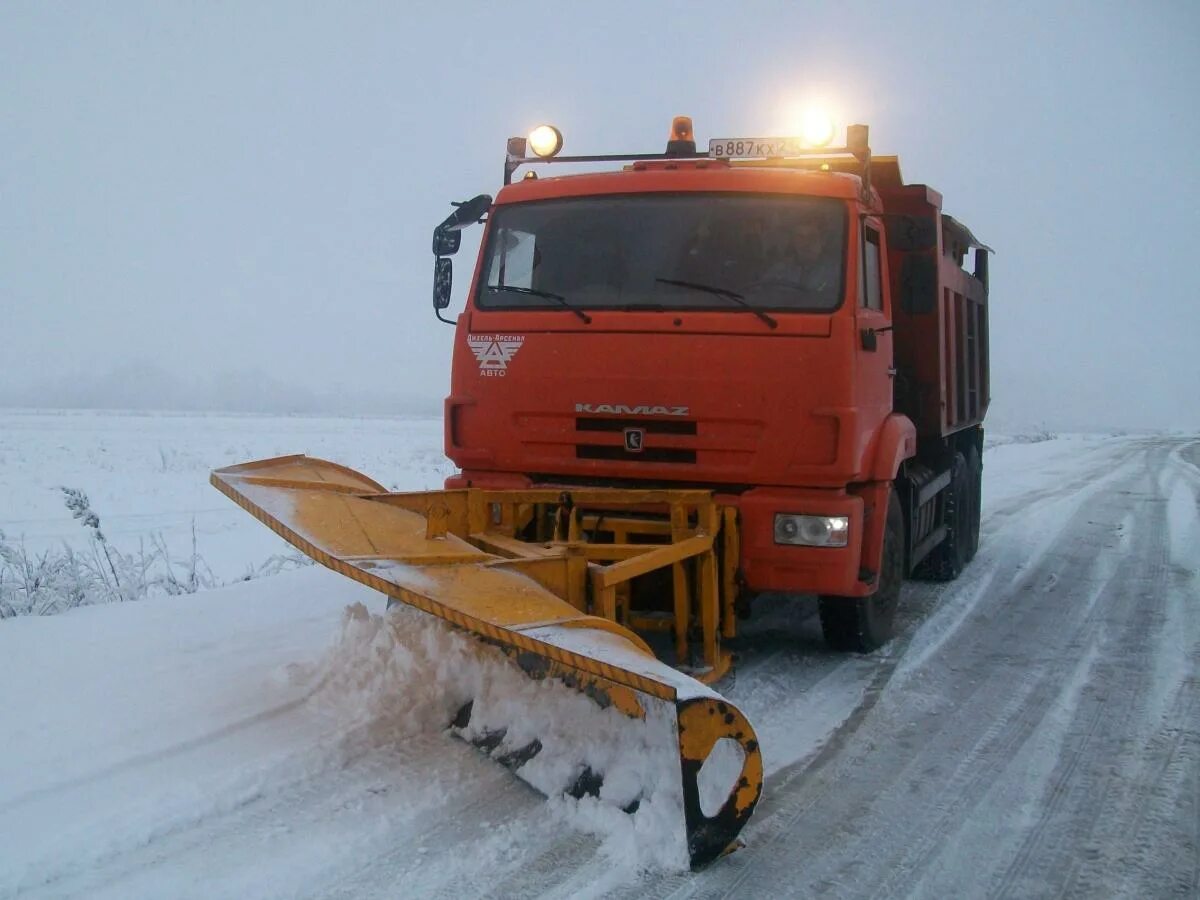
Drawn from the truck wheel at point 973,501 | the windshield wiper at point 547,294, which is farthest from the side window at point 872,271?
the truck wheel at point 973,501

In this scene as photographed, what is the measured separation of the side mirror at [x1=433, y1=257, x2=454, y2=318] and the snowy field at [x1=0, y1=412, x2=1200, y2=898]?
1.93m

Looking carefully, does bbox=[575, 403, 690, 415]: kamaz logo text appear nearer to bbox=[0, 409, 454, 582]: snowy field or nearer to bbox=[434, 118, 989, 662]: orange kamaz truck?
bbox=[434, 118, 989, 662]: orange kamaz truck

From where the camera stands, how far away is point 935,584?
8172mm

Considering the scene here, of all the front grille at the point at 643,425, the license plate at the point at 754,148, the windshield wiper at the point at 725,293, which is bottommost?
the front grille at the point at 643,425

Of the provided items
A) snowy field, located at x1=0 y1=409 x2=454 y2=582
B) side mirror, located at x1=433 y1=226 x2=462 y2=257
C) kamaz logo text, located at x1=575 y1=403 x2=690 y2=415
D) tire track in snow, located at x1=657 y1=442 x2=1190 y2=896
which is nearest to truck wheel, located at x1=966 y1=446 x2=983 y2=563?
tire track in snow, located at x1=657 y1=442 x2=1190 y2=896

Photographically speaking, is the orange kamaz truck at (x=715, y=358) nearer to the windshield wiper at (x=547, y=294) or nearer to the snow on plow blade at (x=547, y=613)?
the windshield wiper at (x=547, y=294)

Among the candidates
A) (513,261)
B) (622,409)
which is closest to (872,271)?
(622,409)

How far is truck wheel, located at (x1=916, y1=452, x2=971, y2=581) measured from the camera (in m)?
8.16

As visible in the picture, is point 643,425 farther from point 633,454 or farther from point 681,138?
point 681,138

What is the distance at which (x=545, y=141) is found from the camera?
658cm

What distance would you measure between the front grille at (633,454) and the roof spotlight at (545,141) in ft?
7.40

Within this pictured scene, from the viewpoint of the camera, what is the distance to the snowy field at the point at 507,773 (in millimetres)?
3070

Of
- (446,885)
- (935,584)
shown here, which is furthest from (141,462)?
(446,885)

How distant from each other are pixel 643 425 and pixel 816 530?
99cm
